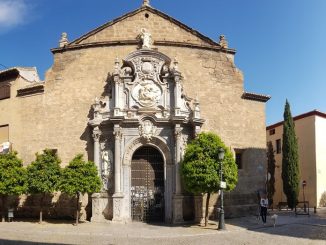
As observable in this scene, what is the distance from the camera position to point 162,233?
14641mm

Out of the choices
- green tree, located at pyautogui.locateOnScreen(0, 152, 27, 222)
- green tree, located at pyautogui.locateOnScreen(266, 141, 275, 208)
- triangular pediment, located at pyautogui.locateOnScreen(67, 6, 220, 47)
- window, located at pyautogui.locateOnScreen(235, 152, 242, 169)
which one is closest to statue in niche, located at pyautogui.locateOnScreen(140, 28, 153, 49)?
triangular pediment, located at pyautogui.locateOnScreen(67, 6, 220, 47)

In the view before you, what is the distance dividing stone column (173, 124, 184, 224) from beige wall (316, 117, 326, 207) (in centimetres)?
1494

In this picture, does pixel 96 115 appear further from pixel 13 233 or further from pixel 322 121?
pixel 322 121

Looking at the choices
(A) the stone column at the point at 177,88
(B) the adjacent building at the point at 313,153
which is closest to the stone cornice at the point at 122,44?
(A) the stone column at the point at 177,88

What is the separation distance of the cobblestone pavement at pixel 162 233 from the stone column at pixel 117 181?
692 mm

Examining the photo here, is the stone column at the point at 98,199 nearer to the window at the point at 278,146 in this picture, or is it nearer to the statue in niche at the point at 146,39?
the statue in niche at the point at 146,39

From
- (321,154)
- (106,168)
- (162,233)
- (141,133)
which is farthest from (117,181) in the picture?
(321,154)

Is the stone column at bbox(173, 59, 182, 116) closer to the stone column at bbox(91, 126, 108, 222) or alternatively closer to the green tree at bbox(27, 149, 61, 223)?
the stone column at bbox(91, 126, 108, 222)

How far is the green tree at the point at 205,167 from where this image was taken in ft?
51.9

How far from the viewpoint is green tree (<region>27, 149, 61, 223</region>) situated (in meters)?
16.7

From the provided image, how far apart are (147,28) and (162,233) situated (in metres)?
10.8

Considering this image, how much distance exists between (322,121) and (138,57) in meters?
16.9

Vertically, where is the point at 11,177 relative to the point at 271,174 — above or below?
above

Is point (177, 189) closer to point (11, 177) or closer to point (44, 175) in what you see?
point (44, 175)
